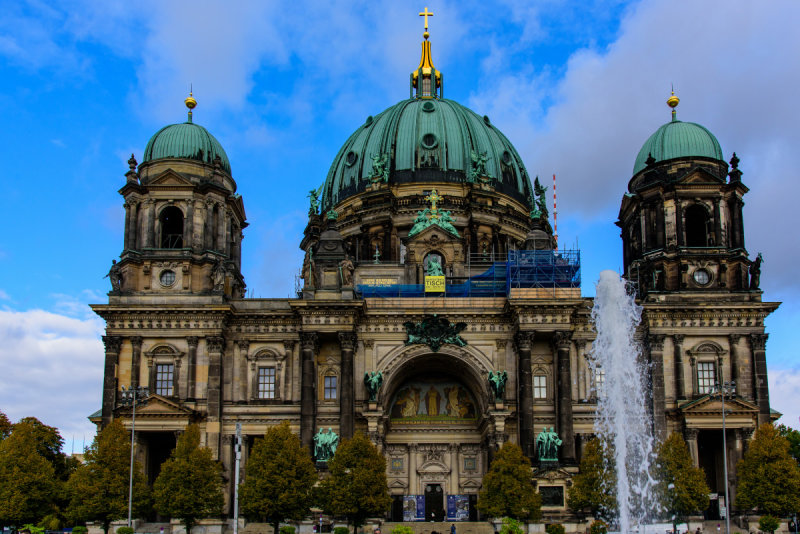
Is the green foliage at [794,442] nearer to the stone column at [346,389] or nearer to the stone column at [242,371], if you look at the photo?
the stone column at [346,389]

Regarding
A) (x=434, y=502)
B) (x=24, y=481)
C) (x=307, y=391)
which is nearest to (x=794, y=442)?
(x=434, y=502)

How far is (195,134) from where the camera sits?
2739 inches

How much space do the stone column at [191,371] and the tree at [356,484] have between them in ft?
41.5

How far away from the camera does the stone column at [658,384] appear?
63000 mm

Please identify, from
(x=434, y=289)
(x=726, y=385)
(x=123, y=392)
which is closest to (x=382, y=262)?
(x=434, y=289)

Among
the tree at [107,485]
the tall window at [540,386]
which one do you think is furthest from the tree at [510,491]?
the tree at [107,485]

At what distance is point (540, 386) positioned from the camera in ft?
213

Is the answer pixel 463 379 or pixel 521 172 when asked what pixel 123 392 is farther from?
pixel 521 172

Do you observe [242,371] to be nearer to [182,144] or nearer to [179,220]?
Answer: [179,220]

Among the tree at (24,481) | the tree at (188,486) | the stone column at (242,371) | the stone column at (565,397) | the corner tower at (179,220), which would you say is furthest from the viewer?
the corner tower at (179,220)

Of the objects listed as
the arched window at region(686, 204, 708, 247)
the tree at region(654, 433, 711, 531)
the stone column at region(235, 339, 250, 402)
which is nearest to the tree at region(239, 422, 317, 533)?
the stone column at region(235, 339, 250, 402)

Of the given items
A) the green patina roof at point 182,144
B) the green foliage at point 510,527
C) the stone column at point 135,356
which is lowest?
the green foliage at point 510,527

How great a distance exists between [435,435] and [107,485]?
23.1 metres

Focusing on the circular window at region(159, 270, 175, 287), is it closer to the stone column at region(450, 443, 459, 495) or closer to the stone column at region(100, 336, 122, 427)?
the stone column at region(100, 336, 122, 427)
